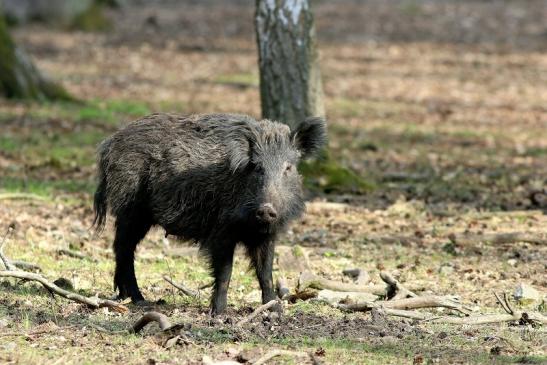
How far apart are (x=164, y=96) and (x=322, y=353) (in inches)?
482

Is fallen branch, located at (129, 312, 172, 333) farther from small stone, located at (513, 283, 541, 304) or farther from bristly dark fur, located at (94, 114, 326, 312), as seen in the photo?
small stone, located at (513, 283, 541, 304)

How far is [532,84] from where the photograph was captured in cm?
1975

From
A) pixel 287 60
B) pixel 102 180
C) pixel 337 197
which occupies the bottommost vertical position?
pixel 337 197

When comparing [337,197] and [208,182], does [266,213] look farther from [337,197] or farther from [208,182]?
[337,197]

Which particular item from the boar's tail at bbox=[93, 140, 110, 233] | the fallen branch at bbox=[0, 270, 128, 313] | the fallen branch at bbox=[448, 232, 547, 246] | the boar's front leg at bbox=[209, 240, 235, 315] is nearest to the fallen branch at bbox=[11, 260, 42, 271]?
the boar's tail at bbox=[93, 140, 110, 233]

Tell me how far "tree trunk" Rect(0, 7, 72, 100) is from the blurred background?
166 mm

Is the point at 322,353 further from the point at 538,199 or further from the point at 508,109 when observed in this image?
the point at 508,109

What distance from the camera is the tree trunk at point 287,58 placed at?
1141 centimetres

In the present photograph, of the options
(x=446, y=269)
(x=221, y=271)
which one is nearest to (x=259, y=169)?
(x=221, y=271)

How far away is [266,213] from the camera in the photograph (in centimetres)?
688

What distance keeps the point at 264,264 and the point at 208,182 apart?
2.39 feet

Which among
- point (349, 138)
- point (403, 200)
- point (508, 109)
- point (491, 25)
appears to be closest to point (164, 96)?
point (349, 138)

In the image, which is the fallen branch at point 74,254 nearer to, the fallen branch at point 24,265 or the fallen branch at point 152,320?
the fallen branch at point 24,265

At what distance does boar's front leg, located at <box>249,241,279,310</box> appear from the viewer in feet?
24.6
